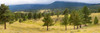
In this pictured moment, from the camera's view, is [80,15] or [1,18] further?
[80,15]

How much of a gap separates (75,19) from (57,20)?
244ft

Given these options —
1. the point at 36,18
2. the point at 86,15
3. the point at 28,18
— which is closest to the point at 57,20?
the point at 36,18

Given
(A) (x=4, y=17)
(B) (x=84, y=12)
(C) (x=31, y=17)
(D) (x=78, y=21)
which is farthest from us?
(C) (x=31, y=17)

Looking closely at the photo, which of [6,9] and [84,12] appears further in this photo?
[84,12]

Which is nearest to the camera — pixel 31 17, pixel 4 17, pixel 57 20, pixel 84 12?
pixel 4 17

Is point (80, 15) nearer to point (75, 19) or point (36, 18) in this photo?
point (75, 19)

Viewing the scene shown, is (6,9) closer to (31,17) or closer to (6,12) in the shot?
(6,12)

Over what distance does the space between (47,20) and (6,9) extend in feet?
77.6

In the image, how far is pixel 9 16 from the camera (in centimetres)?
4584

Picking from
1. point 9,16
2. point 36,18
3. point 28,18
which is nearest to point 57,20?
point 36,18

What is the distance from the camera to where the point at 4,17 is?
149ft

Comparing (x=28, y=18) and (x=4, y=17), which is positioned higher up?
(x=4, y=17)

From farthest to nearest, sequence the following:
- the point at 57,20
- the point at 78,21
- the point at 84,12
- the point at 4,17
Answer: the point at 57,20
the point at 84,12
the point at 78,21
the point at 4,17

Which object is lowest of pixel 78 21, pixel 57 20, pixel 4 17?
pixel 57 20
